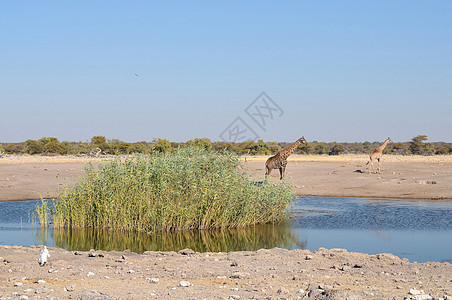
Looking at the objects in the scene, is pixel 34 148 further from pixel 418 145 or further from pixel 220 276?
pixel 220 276

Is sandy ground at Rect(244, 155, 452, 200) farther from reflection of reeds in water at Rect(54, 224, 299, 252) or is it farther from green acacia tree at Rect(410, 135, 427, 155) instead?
green acacia tree at Rect(410, 135, 427, 155)

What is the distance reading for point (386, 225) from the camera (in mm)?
15594

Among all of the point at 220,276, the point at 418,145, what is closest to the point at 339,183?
the point at 220,276

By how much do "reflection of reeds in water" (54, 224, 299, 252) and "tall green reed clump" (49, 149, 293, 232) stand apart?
309 mm

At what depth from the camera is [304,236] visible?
13.9m

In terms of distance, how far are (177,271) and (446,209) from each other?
41.4ft

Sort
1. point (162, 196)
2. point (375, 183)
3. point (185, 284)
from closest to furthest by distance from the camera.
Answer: point (185, 284) → point (162, 196) → point (375, 183)

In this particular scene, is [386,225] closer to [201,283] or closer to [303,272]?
[303,272]

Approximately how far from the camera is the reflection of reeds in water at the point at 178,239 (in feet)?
41.7

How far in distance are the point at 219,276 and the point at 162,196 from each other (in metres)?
5.91

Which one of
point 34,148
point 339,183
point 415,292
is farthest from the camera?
point 34,148

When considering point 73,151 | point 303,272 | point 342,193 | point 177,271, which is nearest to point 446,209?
point 342,193

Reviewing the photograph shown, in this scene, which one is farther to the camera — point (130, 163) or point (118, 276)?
point (130, 163)

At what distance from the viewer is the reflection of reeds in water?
41.7ft
